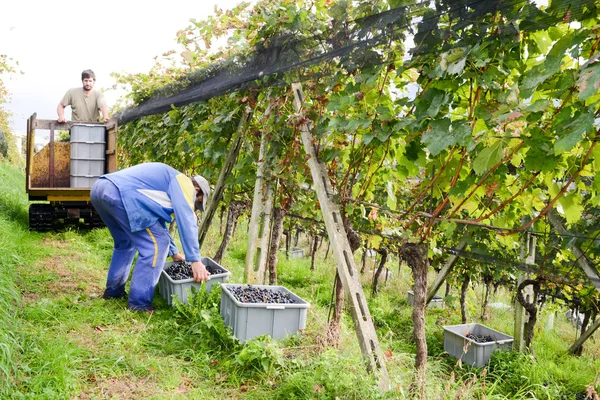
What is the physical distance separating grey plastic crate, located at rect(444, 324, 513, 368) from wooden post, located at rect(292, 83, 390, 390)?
294 centimetres

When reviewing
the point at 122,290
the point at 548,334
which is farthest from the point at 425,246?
the point at 548,334

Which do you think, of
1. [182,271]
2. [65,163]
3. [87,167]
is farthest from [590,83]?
[65,163]

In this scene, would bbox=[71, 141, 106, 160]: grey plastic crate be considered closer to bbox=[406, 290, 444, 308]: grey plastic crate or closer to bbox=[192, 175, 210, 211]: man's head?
bbox=[192, 175, 210, 211]: man's head

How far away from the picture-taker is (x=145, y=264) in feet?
13.4

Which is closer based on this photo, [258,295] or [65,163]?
[258,295]

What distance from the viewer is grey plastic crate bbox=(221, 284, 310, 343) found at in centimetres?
329

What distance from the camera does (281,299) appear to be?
3.61 m

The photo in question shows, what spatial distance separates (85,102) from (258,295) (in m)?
5.37

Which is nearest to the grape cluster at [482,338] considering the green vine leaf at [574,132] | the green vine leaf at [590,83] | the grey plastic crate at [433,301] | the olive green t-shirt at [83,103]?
the grey plastic crate at [433,301]

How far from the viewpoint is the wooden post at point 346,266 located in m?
2.74

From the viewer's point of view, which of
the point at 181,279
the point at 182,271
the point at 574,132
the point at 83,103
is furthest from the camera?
the point at 83,103

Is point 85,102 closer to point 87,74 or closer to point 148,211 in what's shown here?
point 87,74

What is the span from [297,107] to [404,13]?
4.42 feet

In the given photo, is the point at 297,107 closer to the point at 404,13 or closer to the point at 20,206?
the point at 404,13
